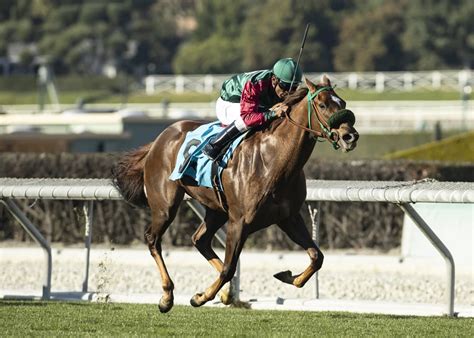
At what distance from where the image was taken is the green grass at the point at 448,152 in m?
22.7

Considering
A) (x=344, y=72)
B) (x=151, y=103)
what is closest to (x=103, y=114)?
(x=151, y=103)

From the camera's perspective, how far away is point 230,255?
9.42 meters

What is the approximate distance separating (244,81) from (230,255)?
1235mm

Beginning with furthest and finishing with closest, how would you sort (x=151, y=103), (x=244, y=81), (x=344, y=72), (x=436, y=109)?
1. (x=344, y=72)
2. (x=151, y=103)
3. (x=436, y=109)
4. (x=244, y=81)

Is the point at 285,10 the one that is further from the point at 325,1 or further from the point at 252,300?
the point at 252,300

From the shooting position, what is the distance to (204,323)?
940 cm

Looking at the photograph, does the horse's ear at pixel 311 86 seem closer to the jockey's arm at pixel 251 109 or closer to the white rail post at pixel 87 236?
the jockey's arm at pixel 251 109

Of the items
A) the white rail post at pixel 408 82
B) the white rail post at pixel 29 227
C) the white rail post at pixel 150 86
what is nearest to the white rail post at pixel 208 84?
the white rail post at pixel 150 86

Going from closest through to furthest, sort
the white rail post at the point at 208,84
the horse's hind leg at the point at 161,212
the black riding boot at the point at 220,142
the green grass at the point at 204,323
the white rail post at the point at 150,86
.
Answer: the green grass at the point at 204,323
the black riding boot at the point at 220,142
the horse's hind leg at the point at 161,212
the white rail post at the point at 208,84
the white rail post at the point at 150,86

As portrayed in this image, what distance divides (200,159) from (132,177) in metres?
1.05

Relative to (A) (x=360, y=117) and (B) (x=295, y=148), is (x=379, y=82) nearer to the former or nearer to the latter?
(A) (x=360, y=117)

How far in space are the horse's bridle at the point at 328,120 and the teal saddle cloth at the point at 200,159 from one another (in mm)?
525

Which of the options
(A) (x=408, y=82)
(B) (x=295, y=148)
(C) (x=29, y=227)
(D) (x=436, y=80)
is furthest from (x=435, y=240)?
(A) (x=408, y=82)

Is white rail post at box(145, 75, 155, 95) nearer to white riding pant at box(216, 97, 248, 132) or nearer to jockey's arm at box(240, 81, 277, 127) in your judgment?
white riding pant at box(216, 97, 248, 132)
